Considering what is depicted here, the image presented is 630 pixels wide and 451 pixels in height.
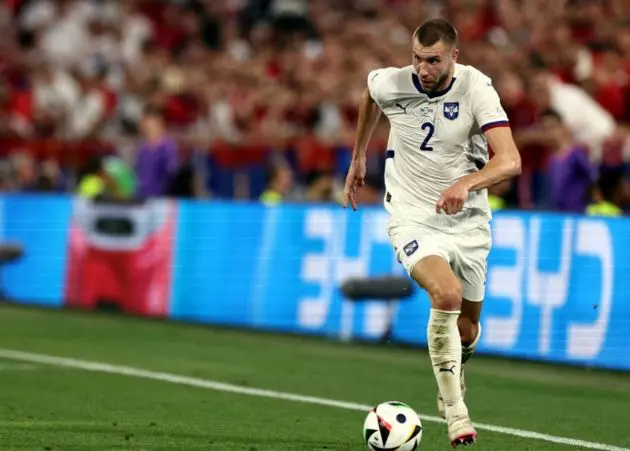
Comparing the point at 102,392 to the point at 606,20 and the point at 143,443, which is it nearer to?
the point at 143,443

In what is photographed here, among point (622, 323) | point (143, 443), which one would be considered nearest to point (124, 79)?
point (622, 323)

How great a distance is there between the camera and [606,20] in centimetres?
1672

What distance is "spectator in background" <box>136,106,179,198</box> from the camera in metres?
17.7

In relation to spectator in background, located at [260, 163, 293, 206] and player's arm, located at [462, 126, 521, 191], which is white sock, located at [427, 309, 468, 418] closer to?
player's arm, located at [462, 126, 521, 191]

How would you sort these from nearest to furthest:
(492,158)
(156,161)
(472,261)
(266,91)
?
(492,158) → (472,261) → (156,161) → (266,91)

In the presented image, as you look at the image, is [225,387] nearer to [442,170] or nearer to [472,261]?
[472,261]

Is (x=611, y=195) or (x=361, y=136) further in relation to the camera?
(x=611, y=195)

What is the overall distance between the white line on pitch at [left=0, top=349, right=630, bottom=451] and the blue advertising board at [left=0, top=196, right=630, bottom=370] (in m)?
3.16

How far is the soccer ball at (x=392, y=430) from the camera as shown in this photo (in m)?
7.56

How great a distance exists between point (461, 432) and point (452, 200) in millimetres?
1200

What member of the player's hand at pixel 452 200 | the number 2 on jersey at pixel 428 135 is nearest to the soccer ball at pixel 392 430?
the player's hand at pixel 452 200

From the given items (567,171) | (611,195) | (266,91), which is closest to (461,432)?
(611,195)

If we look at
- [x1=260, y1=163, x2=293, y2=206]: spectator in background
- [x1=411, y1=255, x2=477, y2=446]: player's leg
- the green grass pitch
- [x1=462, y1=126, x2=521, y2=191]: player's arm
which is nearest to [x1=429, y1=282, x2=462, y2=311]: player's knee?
[x1=411, y1=255, x2=477, y2=446]: player's leg

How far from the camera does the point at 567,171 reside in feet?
46.7
